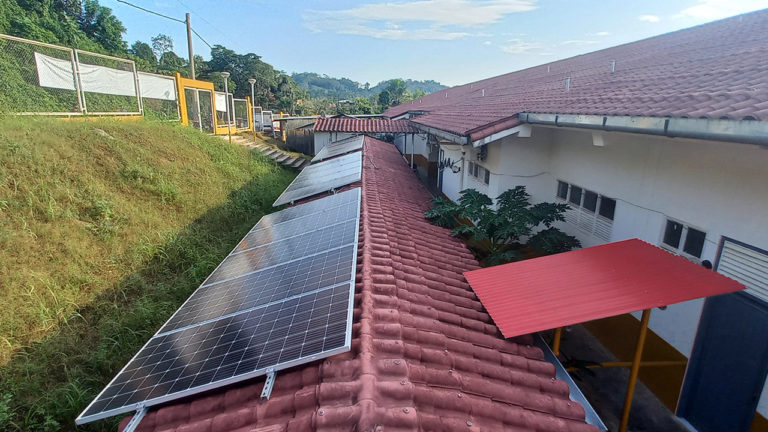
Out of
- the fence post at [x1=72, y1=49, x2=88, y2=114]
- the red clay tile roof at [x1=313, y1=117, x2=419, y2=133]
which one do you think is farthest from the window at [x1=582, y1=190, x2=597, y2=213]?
the fence post at [x1=72, y1=49, x2=88, y2=114]

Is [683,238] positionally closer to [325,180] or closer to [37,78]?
[325,180]

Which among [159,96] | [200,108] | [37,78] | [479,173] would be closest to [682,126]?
[479,173]

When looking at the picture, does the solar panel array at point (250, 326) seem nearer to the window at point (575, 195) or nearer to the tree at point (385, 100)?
the window at point (575, 195)

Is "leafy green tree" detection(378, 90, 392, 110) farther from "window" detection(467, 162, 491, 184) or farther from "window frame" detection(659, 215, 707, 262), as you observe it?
"window frame" detection(659, 215, 707, 262)

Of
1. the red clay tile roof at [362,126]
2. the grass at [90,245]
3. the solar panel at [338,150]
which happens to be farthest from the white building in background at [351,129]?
the grass at [90,245]

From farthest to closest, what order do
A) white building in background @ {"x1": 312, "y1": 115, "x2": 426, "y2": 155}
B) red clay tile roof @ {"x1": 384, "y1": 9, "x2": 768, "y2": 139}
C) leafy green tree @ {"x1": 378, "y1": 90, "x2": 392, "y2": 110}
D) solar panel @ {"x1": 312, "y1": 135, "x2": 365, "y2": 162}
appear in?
leafy green tree @ {"x1": 378, "y1": 90, "x2": 392, "y2": 110}
white building in background @ {"x1": 312, "y1": 115, "x2": 426, "y2": 155}
solar panel @ {"x1": 312, "y1": 135, "x2": 365, "y2": 162}
red clay tile roof @ {"x1": 384, "y1": 9, "x2": 768, "y2": 139}
